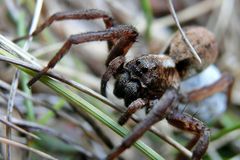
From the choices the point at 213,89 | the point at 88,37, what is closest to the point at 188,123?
the point at 88,37

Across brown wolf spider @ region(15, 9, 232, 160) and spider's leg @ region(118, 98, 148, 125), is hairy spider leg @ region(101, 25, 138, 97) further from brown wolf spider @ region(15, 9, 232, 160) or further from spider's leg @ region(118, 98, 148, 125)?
spider's leg @ region(118, 98, 148, 125)

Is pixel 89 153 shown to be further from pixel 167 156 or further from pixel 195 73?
pixel 195 73

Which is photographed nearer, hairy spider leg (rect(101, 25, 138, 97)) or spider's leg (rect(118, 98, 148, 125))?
spider's leg (rect(118, 98, 148, 125))

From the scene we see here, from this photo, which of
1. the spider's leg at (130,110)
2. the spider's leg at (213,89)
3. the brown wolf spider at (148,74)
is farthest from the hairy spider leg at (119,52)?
the spider's leg at (213,89)

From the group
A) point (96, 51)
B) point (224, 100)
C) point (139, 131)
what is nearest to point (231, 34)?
point (224, 100)

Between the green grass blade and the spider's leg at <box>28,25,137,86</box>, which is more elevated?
the spider's leg at <box>28,25,137,86</box>

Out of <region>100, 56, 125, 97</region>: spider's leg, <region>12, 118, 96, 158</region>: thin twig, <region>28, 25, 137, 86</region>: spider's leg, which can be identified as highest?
<region>28, 25, 137, 86</region>: spider's leg

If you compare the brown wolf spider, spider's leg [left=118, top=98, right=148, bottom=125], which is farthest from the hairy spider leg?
spider's leg [left=118, top=98, right=148, bottom=125]
